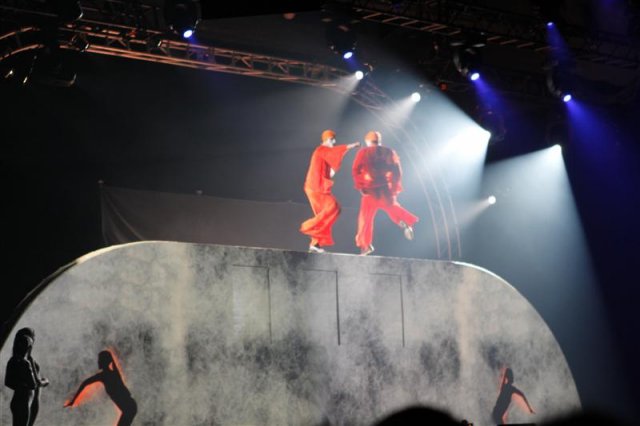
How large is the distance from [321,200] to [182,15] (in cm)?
249

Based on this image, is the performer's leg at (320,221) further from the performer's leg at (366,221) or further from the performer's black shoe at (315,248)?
the performer's leg at (366,221)

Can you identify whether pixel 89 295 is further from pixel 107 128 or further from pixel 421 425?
pixel 421 425

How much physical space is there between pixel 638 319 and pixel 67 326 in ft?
26.5

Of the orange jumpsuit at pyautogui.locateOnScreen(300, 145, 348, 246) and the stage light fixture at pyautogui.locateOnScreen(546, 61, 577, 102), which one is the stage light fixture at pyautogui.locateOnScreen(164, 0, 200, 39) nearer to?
the orange jumpsuit at pyautogui.locateOnScreen(300, 145, 348, 246)

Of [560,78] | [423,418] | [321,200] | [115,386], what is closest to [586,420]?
[423,418]

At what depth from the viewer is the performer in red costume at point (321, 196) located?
9.47m

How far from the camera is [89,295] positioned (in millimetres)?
7512

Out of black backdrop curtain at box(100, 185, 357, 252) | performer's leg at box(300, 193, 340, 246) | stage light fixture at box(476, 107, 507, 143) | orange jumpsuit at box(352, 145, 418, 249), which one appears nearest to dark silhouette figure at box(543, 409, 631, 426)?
black backdrop curtain at box(100, 185, 357, 252)

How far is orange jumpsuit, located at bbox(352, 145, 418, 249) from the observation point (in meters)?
9.98

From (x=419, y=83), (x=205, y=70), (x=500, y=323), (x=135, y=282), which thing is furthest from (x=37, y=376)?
(x=419, y=83)

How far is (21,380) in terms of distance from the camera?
6949 mm

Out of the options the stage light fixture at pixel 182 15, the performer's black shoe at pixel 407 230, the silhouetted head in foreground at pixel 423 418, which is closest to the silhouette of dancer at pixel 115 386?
the stage light fixture at pixel 182 15

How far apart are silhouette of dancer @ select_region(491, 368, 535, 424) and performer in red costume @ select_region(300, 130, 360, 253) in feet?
8.36

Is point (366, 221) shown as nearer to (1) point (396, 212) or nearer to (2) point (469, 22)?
(1) point (396, 212)
